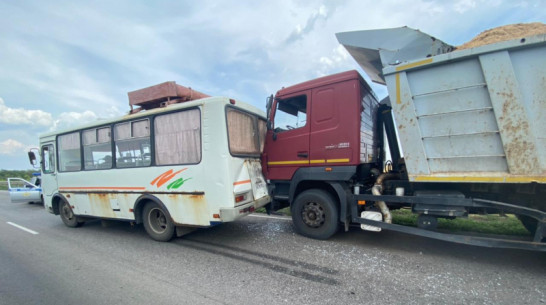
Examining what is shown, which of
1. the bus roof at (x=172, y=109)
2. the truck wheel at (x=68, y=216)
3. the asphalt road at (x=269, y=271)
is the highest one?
the bus roof at (x=172, y=109)

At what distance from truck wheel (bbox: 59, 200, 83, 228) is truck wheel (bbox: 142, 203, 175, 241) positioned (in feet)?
9.11

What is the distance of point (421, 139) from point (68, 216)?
8194 mm

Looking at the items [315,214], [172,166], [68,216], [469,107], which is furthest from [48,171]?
[469,107]

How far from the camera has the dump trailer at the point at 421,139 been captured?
3004 millimetres

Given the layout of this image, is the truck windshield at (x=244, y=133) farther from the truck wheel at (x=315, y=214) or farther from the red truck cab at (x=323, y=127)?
the truck wheel at (x=315, y=214)

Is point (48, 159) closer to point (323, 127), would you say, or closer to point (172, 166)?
point (172, 166)

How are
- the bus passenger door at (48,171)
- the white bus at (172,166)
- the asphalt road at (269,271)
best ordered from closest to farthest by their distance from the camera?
the asphalt road at (269,271), the white bus at (172,166), the bus passenger door at (48,171)

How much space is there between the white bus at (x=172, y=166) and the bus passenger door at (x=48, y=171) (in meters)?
0.77

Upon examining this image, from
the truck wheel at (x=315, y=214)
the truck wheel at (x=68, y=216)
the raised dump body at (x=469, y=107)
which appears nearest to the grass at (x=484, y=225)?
the raised dump body at (x=469, y=107)

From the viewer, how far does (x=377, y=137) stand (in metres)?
5.33

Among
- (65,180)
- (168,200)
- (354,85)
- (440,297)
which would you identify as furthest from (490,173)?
(65,180)

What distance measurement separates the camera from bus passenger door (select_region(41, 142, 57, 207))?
658 cm

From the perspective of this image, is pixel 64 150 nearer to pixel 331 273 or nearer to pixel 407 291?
pixel 331 273

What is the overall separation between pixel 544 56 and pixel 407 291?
3075 millimetres
